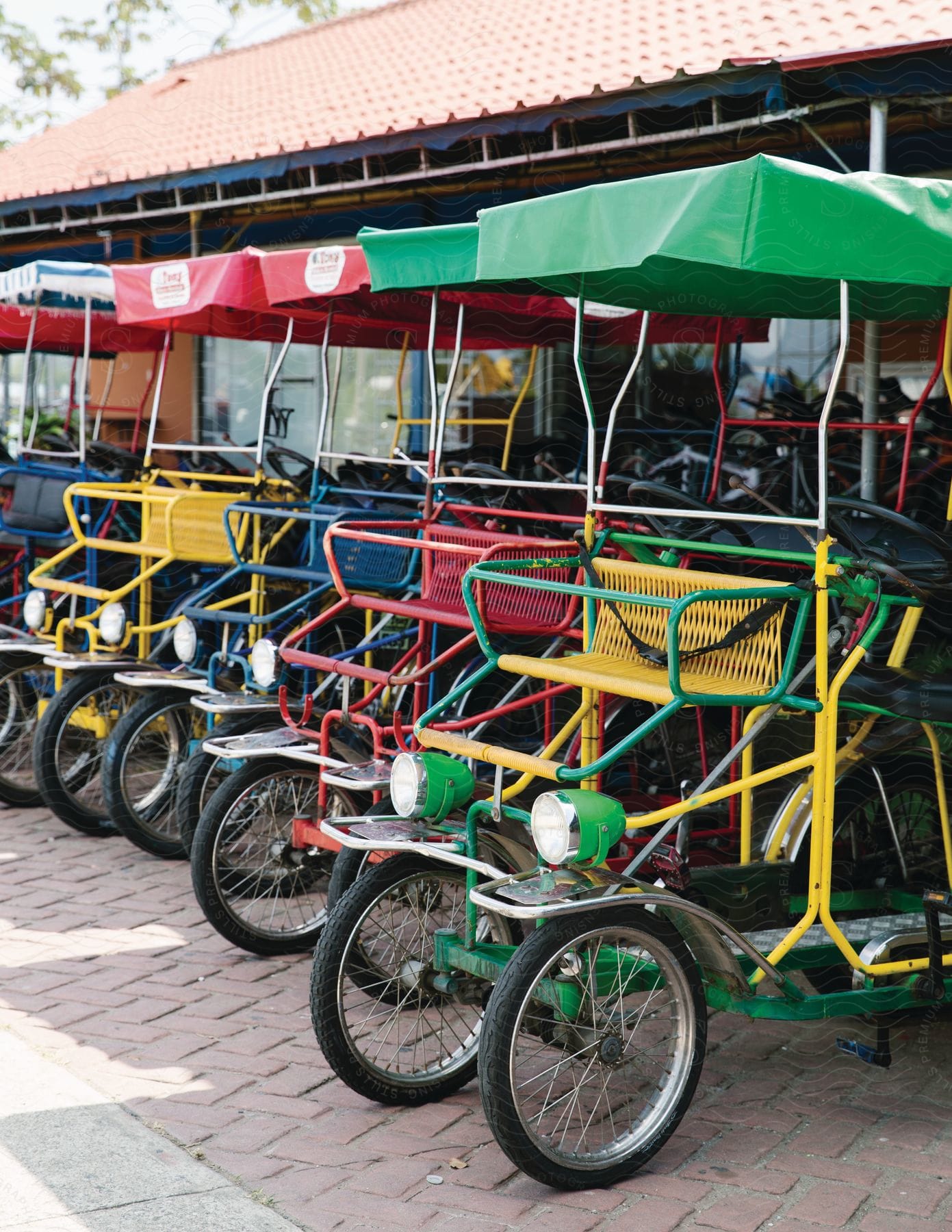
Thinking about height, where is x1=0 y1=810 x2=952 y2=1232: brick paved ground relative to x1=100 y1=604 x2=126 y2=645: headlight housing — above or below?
below

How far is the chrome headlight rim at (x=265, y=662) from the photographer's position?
18.1ft

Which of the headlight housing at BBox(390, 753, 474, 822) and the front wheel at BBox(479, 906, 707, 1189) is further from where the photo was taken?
the headlight housing at BBox(390, 753, 474, 822)

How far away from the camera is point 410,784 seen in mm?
3982

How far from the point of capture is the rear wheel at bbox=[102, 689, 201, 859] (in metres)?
6.11

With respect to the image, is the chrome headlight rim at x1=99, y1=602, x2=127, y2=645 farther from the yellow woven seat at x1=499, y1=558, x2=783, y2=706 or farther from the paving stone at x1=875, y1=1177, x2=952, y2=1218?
the paving stone at x1=875, y1=1177, x2=952, y2=1218

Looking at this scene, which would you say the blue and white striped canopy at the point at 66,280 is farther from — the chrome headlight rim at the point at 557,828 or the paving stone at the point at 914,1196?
the paving stone at the point at 914,1196

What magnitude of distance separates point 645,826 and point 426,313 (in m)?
3.03

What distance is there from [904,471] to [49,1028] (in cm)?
365

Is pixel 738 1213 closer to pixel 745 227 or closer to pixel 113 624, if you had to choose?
pixel 745 227

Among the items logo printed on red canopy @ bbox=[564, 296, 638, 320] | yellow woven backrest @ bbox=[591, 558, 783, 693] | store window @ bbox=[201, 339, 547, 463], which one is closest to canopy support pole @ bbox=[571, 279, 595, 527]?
yellow woven backrest @ bbox=[591, 558, 783, 693]

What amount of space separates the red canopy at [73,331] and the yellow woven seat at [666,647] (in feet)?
15.7

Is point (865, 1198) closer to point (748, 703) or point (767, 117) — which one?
point (748, 703)

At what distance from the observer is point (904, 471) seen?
5.40 meters

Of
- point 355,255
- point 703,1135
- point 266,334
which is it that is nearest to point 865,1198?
point 703,1135
